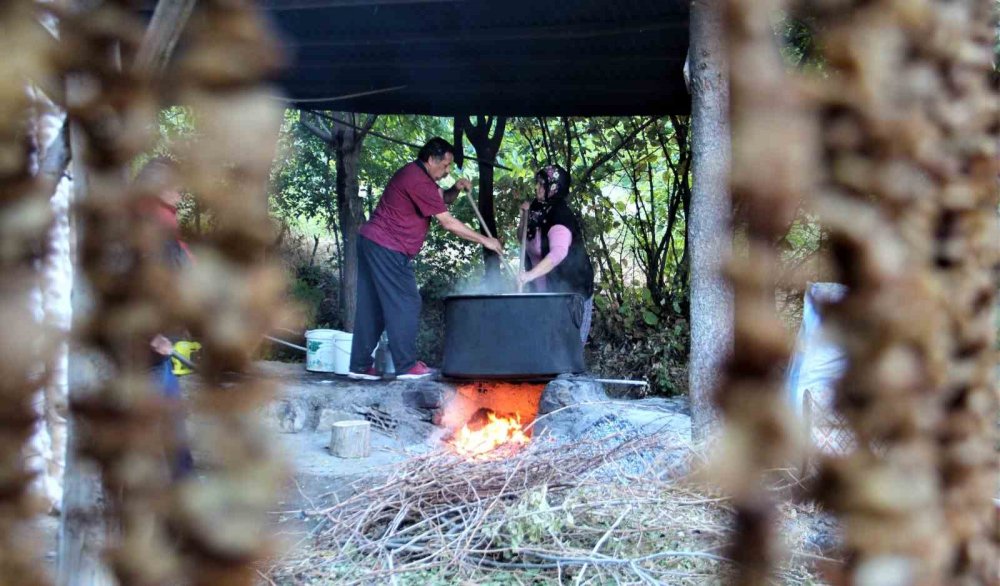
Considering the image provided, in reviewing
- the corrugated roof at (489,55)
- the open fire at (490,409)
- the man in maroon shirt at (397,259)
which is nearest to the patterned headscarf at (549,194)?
the corrugated roof at (489,55)

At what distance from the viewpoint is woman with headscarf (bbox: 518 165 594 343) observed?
24.9 ft

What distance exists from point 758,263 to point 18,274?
33 centimetres

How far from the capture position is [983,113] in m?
0.36

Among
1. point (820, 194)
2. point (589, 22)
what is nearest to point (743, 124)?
point (820, 194)

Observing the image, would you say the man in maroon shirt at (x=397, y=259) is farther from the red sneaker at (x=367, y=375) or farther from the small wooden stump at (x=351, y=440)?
the small wooden stump at (x=351, y=440)

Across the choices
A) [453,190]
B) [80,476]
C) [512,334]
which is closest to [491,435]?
[512,334]

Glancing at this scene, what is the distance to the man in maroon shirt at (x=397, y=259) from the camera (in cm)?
728

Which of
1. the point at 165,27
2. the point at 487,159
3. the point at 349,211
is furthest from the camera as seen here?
the point at 349,211

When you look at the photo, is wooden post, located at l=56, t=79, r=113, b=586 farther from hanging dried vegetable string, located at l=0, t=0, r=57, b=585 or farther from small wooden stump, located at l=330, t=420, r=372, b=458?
small wooden stump, located at l=330, t=420, r=372, b=458

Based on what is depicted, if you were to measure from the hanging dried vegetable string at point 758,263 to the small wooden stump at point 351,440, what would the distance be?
5.55m

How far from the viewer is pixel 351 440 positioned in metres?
5.70

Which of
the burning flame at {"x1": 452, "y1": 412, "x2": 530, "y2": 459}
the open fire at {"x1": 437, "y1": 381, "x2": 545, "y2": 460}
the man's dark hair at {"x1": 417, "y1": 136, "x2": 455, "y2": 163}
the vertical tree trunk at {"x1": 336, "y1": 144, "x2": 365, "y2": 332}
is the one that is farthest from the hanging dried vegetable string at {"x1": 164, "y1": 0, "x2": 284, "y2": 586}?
the vertical tree trunk at {"x1": 336, "y1": 144, "x2": 365, "y2": 332}

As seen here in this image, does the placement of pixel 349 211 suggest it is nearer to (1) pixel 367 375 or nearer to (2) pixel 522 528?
(1) pixel 367 375

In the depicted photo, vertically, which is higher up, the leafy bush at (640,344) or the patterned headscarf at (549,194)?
the patterned headscarf at (549,194)
